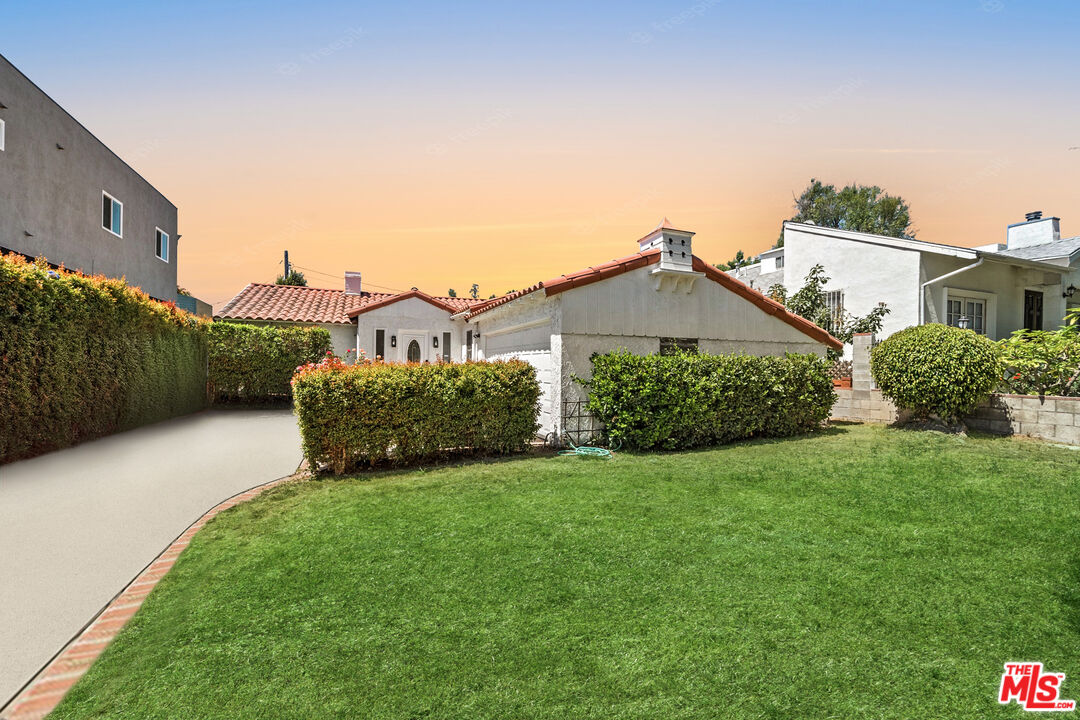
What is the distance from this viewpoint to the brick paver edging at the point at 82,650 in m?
2.85

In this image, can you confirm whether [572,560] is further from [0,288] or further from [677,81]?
[677,81]

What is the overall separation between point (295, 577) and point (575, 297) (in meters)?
6.95

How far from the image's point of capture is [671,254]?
10.6 metres

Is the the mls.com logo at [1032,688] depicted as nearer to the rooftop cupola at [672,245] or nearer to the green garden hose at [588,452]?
the green garden hose at [588,452]

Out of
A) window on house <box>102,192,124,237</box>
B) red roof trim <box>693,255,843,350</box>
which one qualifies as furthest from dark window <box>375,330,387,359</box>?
red roof trim <box>693,255,843,350</box>

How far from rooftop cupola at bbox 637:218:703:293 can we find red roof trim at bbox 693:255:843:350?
1.25ft

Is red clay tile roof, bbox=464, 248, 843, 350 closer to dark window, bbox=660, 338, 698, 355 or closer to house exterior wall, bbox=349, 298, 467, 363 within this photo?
dark window, bbox=660, 338, 698, 355

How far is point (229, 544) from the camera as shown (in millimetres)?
5027

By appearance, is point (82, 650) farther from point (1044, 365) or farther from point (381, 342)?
point (381, 342)

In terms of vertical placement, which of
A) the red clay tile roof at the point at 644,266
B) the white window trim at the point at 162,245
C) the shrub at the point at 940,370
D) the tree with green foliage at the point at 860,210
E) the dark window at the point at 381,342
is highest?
the tree with green foliage at the point at 860,210

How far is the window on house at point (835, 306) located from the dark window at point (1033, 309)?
21.6 feet

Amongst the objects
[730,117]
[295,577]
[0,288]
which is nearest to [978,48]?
[730,117]

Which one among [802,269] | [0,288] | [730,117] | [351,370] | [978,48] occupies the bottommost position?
[351,370]

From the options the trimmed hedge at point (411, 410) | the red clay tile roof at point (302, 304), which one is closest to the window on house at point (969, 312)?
the trimmed hedge at point (411, 410)
